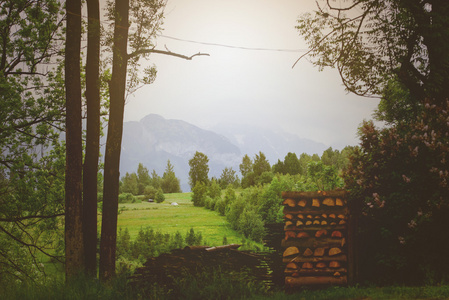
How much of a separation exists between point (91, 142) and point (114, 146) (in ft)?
1.87

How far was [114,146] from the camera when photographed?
7984mm

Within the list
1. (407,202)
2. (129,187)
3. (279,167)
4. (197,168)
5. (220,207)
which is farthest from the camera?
(197,168)

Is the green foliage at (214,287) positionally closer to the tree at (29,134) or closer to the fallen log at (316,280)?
the fallen log at (316,280)

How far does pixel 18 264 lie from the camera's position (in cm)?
1038

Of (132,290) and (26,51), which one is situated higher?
(26,51)

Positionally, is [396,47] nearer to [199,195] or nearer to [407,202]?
[407,202]

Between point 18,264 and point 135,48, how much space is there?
7.73 meters

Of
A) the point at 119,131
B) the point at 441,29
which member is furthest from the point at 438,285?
Result: the point at 119,131

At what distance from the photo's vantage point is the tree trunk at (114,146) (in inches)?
304

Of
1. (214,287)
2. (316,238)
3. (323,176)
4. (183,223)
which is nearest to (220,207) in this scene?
(183,223)

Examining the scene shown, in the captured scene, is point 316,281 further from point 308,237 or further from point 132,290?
point 132,290

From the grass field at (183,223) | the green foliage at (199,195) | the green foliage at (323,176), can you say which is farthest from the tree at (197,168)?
the green foliage at (323,176)

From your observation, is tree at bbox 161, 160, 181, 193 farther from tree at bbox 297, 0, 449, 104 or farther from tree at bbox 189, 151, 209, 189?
tree at bbox 297, 0, 449, 104

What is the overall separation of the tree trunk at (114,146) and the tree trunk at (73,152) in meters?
0.63
